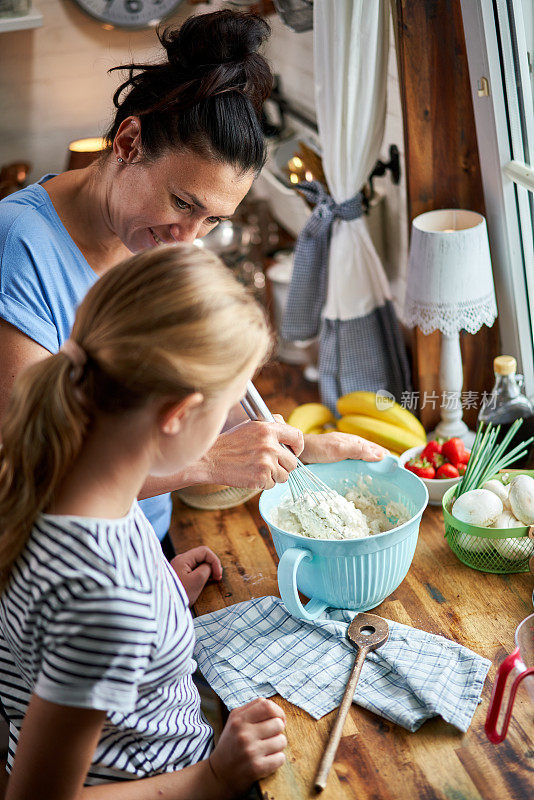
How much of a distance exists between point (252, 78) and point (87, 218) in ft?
1.11

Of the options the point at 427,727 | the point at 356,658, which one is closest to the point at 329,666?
the point at 356,658

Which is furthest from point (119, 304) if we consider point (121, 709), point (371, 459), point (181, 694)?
point (371, 459)

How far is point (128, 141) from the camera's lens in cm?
114

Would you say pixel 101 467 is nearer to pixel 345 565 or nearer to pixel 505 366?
pixel 345 565

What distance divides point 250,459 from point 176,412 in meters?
0.40

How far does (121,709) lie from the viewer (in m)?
0.73

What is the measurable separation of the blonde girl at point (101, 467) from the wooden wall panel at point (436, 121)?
831 mm

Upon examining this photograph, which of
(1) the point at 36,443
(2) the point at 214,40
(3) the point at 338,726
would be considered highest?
(2) the point at 214,40

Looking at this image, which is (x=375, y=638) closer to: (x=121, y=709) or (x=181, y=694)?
(x=181, y=694)

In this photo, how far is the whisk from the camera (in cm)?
120

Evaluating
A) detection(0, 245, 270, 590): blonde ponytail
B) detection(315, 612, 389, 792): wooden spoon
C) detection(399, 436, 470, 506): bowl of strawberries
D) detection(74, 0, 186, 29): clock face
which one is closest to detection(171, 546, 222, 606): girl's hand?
detection(315, 612, 389, 792): wooden spoon

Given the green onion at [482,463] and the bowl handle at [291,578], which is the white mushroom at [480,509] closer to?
the green onion at [482,463]

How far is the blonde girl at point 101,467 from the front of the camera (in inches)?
28.2

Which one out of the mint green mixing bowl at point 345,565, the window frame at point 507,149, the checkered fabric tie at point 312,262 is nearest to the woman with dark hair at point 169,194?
the mint green mixing bowl at point 345,565
